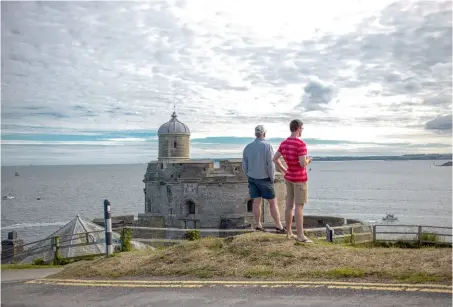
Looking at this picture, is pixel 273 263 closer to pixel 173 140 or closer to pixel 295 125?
pixel 295 125

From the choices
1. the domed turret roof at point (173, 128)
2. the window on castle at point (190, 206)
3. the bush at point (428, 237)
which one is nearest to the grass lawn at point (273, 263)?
the bush at point (428, 237)

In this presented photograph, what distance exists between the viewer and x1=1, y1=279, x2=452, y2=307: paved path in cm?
625

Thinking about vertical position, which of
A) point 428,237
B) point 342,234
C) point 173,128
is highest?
point 173,128

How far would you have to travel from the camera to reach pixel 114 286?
7.70 metres

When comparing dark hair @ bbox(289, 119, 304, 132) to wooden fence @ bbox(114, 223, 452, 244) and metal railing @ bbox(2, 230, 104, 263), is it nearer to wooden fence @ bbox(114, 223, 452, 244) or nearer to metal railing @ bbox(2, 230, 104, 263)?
wooden fence @ bbox(114, 223, 452, 244)

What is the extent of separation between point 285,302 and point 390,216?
2294 inches

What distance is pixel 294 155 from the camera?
8.96 m

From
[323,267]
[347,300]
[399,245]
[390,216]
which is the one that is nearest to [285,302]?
[347,300]

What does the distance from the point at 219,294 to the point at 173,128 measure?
3399 cm

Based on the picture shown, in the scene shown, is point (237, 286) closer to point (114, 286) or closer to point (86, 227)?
point (114, 286)

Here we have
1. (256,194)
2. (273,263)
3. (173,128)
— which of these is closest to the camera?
(273,263)

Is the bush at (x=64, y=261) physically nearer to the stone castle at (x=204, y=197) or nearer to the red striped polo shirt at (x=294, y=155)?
the red striped polo shirt at (x=294, y=155)

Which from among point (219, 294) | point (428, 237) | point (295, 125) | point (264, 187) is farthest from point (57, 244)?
point (428, 237)

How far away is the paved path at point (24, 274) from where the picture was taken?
9425 millimetres
